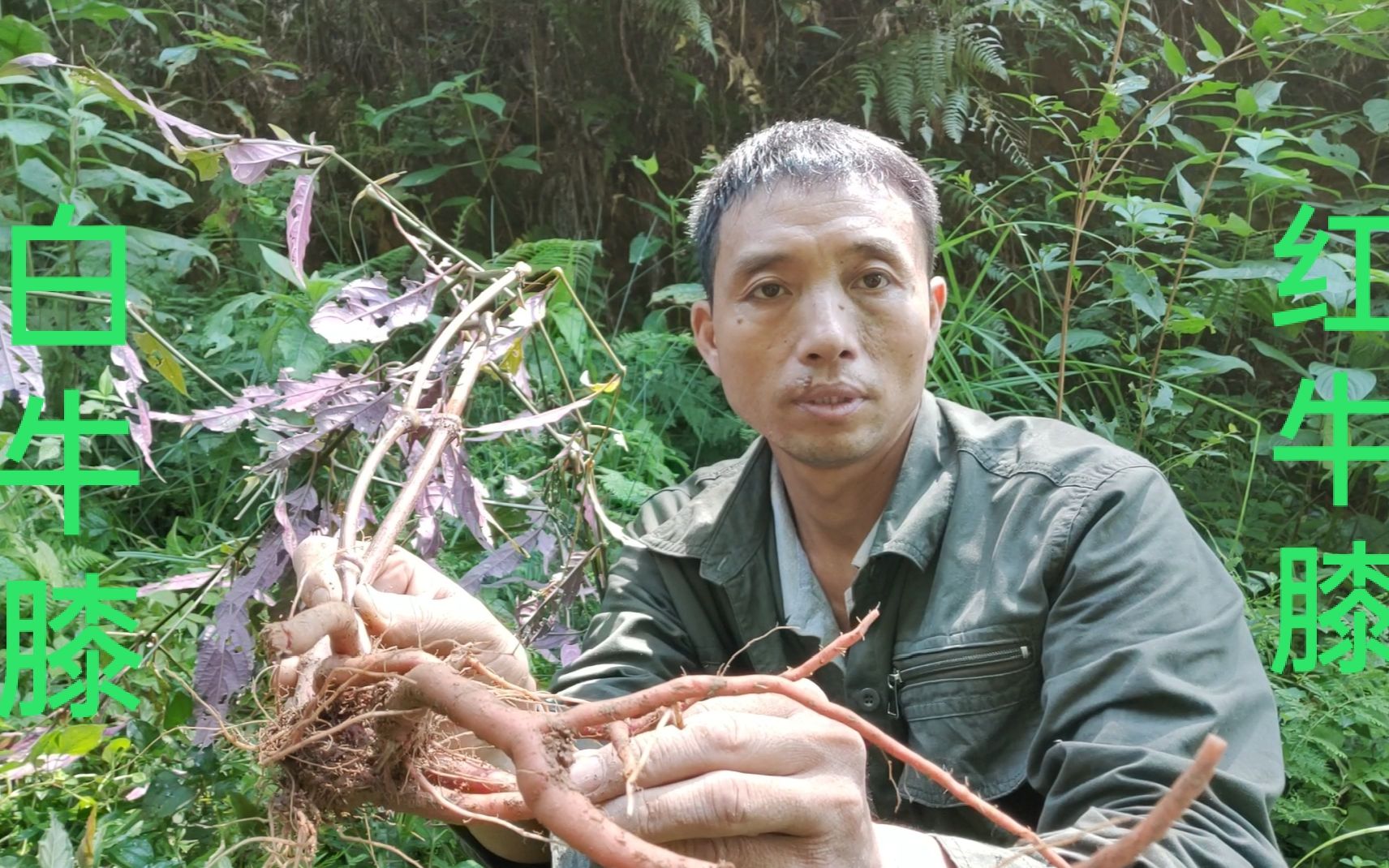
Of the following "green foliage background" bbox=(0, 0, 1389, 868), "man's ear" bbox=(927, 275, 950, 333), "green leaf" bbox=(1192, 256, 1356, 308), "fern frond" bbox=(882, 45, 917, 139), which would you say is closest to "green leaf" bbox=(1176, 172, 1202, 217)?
"green foliage background" bbox=(0, 0, 1389, 868)

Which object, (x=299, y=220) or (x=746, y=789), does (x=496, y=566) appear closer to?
(x=299, y=220)

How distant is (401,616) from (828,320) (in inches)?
27.4

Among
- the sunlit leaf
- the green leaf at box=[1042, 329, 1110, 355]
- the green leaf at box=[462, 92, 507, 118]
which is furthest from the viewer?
the green leaf at box=[462, 92, 507, 118]

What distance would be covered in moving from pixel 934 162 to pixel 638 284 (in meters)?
1.02

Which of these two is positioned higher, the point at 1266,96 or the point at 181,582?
the point at 1266,96

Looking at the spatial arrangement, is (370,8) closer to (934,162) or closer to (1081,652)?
(934,162)

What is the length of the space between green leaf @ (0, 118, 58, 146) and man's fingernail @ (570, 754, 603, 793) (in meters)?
2.34

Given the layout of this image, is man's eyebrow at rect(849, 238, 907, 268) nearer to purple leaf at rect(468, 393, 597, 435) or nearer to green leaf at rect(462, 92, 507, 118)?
purple leaf at rect(468, 393, 597, 435)

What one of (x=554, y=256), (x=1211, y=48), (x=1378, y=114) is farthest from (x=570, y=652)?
(x=1378, y=114)

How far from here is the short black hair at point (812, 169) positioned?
1788 mm

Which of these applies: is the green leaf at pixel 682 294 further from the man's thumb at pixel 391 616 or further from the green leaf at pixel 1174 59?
the man's thumb at pixel 391 616

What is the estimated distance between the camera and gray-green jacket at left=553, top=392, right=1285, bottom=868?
4.58 feet

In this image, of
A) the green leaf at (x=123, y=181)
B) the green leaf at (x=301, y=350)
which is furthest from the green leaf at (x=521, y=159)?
the green leaf at (x=301, y=350)

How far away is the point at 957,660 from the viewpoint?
65.3 inches
